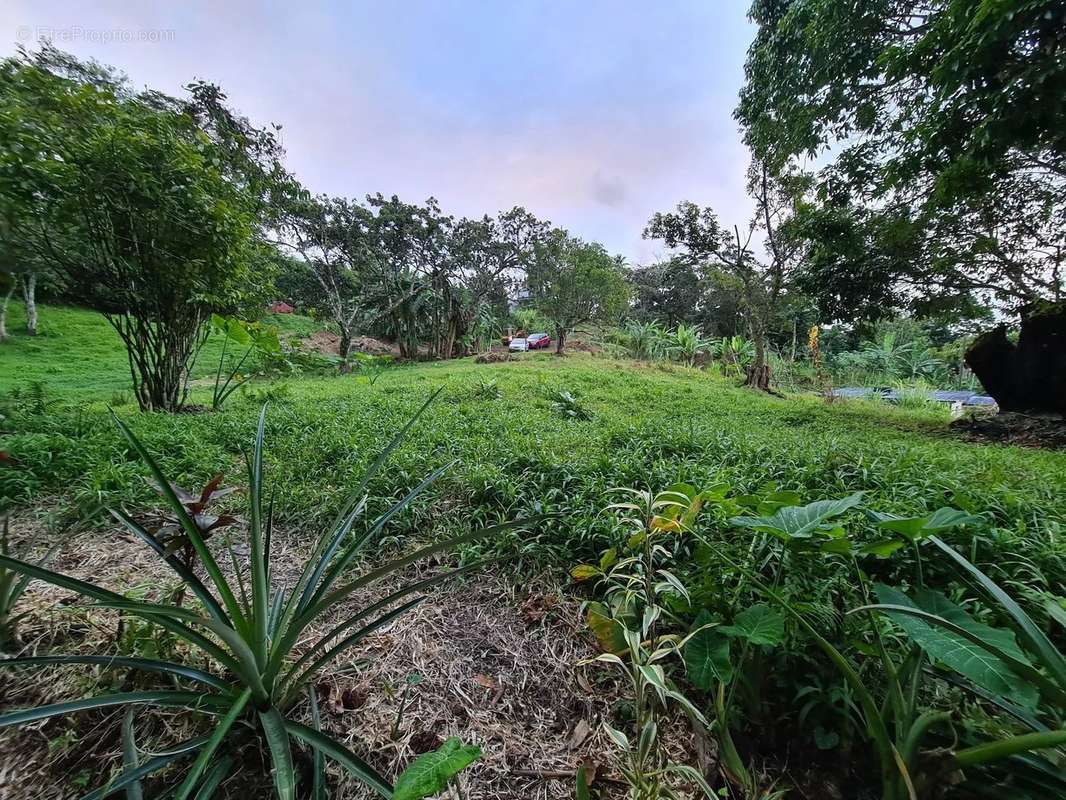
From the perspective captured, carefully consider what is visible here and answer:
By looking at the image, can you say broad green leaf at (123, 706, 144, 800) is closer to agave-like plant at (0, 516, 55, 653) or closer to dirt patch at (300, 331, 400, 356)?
agave-like plant at (0, 516, 55, 653)

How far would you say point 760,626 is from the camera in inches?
37.7

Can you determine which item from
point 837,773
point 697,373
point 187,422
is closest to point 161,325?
point 187,422

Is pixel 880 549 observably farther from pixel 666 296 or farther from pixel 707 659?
pixel 666 296

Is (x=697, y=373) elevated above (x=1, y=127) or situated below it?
below

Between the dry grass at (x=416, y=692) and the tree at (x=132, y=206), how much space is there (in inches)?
120

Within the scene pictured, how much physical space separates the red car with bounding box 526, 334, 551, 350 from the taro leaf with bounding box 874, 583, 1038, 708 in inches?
715

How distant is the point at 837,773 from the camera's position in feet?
2.99

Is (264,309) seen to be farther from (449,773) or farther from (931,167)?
(931,167)

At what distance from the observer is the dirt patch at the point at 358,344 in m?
16.0

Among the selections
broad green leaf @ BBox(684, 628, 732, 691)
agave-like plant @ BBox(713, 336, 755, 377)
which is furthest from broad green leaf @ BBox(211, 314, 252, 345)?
agave-like plant @ BBox(713, 336, 755, 377)

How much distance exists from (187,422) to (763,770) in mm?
4412

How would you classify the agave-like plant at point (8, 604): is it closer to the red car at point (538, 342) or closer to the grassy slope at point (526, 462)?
the grassy slope at point (526, 462)

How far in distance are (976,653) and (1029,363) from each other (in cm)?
663

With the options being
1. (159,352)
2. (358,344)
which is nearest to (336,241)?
(358,344)
